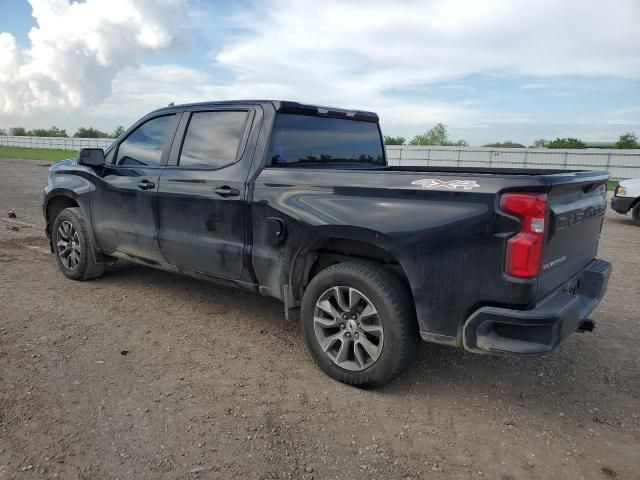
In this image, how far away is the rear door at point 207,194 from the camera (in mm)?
3986

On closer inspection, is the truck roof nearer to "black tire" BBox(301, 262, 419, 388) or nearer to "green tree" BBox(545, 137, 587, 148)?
"black tire" BBox(301, 262, 419, 388)

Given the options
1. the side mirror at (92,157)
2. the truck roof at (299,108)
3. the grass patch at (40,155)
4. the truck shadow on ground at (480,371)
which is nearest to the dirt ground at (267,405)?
the truck shadow on ground at (480,371)

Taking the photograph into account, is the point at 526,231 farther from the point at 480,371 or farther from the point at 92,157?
the point at 92,157

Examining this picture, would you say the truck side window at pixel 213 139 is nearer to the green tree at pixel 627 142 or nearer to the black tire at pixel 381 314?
the black tire at pixel 381 314

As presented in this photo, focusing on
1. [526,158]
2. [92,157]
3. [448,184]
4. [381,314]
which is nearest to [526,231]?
[448,184]

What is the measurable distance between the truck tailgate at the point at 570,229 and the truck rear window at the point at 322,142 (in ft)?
6.41

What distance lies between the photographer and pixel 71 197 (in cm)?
557

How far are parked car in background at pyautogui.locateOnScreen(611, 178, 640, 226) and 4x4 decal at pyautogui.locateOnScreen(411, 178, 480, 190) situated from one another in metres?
10.1

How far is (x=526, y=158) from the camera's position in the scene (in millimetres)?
30078

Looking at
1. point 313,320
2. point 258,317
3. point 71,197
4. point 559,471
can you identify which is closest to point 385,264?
point 313,320

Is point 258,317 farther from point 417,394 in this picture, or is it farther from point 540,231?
point 540,231

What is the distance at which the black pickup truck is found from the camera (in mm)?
2797

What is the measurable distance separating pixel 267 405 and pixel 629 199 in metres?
10.7

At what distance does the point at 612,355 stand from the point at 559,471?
71.2 inches
